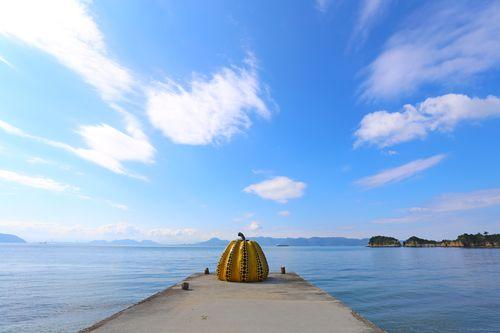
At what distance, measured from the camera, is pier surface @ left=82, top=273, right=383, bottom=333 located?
10.2 metres

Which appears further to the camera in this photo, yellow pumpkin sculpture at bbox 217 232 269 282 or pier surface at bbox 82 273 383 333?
yellow pumpkin sculpture at bbox 217 232 269 282

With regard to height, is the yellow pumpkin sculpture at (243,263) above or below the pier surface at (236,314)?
above

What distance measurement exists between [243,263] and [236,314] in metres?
9.51

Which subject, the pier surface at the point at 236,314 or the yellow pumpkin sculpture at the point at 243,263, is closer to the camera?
the pier surface at the point at 236,314

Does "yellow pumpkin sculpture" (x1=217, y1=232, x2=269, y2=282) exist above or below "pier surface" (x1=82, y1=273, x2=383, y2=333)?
above

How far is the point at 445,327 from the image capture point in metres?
19.2

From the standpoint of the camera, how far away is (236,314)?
39.3 feet

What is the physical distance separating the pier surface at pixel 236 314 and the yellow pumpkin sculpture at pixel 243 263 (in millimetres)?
3931

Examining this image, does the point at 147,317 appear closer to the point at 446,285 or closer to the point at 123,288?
the point at 123,288

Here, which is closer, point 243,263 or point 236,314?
point 236,314

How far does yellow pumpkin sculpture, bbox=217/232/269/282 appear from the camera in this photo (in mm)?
21438

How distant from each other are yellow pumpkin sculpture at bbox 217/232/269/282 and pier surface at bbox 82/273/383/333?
393 cm

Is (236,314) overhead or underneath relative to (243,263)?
underneath

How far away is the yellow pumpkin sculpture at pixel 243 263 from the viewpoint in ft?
70.3
